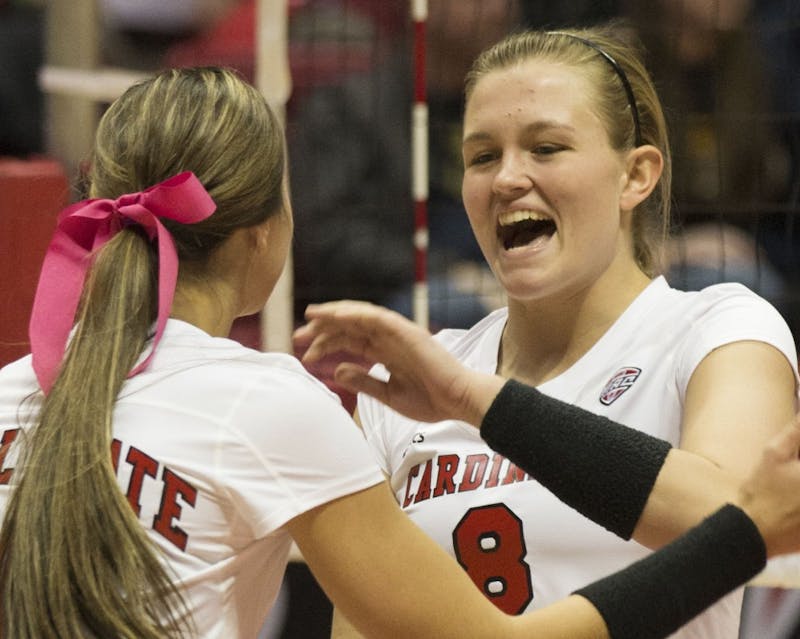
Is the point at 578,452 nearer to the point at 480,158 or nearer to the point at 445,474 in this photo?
the point at 445,474

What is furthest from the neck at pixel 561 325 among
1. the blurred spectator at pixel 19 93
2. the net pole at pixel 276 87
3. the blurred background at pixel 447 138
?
the blurred spectator at pixel 19 93

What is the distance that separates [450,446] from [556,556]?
0.83ft

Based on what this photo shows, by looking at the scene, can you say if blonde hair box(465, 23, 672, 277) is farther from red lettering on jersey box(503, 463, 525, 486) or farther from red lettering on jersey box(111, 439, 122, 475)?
red lettering on jersey box(111, 439, 122, 475)

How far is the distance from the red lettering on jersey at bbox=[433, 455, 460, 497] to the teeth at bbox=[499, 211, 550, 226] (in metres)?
0.39

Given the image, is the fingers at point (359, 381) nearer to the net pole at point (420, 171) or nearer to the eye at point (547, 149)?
the eye at point (547, 149)

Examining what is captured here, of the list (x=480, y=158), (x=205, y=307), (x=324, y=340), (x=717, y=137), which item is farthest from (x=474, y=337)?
(x=717, y=137)

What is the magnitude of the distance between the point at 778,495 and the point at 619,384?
530 millimetres

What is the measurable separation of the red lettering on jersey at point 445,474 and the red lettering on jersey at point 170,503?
2.13 ft

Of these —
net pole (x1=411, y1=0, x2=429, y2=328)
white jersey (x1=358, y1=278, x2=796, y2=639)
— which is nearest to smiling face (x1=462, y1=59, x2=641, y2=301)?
white jersey (x1=358, y1=278, x2=796, y2=639)

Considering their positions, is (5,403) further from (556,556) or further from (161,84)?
(556,556)

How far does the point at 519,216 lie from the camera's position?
7.00ft

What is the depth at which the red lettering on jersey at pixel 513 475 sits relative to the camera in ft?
6.47

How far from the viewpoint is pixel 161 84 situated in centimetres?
163

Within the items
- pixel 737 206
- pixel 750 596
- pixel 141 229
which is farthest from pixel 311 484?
pixel 737 206
